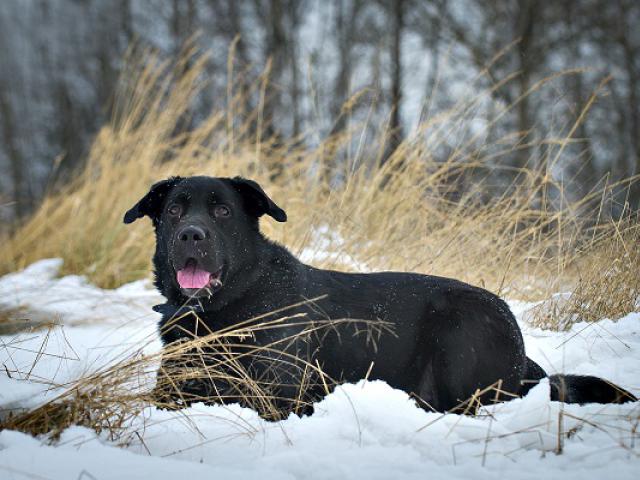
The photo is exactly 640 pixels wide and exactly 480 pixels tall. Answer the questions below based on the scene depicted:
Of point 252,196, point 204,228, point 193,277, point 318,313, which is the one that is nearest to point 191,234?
point 204,228

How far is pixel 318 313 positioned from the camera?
9.44 feet

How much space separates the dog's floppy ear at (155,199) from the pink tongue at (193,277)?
41 cm

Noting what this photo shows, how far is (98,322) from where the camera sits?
3.88 m

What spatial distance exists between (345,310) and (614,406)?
1256 millimetres

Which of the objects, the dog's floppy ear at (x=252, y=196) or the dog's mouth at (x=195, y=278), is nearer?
the dog's mouth at (x=195, y=278)

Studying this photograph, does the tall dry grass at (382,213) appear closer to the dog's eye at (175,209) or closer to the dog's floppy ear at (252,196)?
the dog's floppy ear at (252,196)

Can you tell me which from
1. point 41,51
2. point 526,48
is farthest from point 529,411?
point 41,51

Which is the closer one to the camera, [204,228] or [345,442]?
[345,442]

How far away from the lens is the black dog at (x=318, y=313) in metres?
2.72

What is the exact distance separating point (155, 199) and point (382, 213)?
2.15 meters

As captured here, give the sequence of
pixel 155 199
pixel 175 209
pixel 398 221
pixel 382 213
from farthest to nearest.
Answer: pixel 382 213 < pixel 398 221 < pixel 155 199 < pixel 175 209

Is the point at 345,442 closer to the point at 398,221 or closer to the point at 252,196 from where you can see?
the point at 252,196

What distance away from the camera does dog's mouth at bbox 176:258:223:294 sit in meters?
2.84

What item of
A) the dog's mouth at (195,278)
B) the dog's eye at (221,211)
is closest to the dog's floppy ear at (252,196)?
the dog's eye at (221,211)
